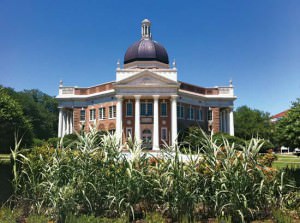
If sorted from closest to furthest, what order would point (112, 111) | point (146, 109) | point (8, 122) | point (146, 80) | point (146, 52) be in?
point (8, 122), point (146, 80), point (146, 109), point (112, 111), point (146, 52)

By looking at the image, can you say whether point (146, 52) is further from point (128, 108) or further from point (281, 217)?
point (281, 217)

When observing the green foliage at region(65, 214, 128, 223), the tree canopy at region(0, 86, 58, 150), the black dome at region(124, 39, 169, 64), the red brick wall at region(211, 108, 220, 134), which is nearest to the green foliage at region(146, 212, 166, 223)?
the green foliage at region(65, 214, 128, 223)

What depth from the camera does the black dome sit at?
4812 cm

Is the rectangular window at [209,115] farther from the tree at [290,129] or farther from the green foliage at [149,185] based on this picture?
the green foliage at [149,185]

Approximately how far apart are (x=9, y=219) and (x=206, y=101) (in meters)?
45.1

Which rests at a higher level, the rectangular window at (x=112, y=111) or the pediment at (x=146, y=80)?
the pediment at (x=146, y=80)

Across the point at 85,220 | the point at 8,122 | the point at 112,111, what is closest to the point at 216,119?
the point at 112,111

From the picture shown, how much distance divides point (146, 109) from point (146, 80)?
4640 millimetres

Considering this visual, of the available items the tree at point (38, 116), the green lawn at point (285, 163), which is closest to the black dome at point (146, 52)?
the green lawn at point (285, 163)

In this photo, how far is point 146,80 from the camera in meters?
41.0

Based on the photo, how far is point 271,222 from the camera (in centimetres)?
727

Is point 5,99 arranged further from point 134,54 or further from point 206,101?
point 206,101

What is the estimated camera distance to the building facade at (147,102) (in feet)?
134

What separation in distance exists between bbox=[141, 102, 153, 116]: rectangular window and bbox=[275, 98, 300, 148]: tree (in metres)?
25.4
